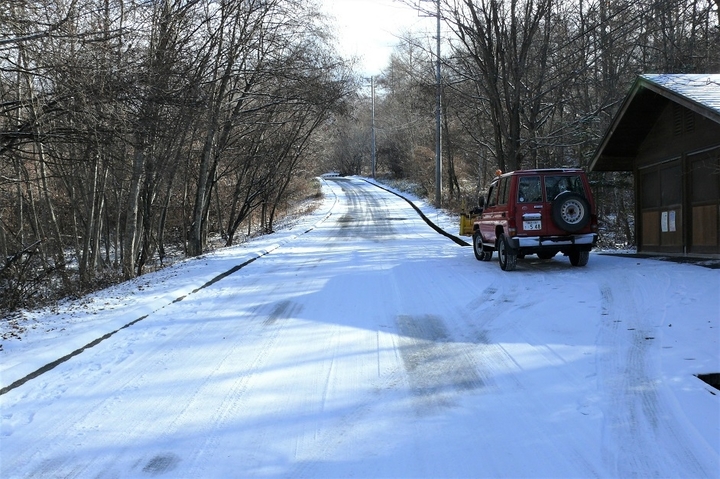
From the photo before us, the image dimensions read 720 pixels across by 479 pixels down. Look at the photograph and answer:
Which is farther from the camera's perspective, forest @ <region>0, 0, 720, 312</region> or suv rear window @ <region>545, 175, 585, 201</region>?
suv rear window @ <region>545, 175, 585, 201</region>

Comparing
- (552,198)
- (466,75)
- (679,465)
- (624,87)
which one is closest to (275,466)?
(679,465)

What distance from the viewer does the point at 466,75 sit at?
24.2 meters

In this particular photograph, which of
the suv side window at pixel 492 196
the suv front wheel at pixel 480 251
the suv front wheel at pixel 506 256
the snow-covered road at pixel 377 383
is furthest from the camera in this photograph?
the suv front wheel at pixel 480 251

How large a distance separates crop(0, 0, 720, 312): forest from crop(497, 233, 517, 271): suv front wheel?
5747 millimetres

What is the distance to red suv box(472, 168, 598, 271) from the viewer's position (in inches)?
488

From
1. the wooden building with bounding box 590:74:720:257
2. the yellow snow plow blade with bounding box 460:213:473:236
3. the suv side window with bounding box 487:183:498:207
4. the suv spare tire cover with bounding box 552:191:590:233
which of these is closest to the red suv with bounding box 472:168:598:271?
the suv spare tire cover with bounding box 552:191:590:233

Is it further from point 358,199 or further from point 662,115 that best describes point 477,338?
point 358,199

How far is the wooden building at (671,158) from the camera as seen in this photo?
12406mm

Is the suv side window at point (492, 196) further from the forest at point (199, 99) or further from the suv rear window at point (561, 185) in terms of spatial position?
the forest at point (199, 99)

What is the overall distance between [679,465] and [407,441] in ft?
6.10

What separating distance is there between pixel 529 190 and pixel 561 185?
705 mm

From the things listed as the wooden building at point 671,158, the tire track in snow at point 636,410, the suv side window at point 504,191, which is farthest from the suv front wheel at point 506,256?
the tire track in snow at point 636,410

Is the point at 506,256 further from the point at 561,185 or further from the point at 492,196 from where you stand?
the point at 492,196

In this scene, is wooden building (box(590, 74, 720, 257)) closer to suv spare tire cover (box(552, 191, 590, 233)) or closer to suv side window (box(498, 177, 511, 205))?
suv spare tire cover (box(552, 191, 590, 233))
